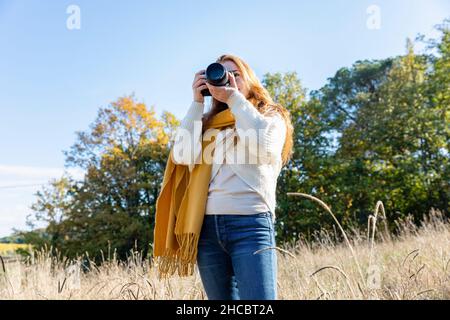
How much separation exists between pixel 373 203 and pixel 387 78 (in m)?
4.53

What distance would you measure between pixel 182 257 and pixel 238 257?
0.26 m

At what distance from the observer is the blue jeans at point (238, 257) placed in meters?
1.27

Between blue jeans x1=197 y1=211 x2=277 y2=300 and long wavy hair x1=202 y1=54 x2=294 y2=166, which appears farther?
long wavy hair x1=202 y1=54 x2=294 y2=166

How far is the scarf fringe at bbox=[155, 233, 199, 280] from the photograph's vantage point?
1.42 metres

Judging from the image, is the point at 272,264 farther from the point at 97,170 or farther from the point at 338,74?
the point at 338,74

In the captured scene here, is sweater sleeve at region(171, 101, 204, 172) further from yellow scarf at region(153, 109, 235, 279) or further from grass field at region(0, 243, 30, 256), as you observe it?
grass field at region(0, 243, 30, 256)

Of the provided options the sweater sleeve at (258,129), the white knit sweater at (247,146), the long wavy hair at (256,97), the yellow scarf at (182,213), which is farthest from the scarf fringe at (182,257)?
the long wavy hair at (256,97)

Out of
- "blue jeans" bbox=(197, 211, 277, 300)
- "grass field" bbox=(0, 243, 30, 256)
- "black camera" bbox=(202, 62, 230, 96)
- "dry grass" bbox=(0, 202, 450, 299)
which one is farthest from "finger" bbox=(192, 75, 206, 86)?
"grass field" bbox=(0, 243, 30, 256)

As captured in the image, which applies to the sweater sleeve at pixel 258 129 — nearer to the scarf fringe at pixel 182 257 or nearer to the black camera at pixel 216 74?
the black camera at pixel 216 74

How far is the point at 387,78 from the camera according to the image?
13867mm

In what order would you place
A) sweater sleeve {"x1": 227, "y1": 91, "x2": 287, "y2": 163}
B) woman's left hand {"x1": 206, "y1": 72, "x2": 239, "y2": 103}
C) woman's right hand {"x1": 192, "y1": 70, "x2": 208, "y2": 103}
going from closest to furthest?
1. sweater sleeve {"x1": 227, "y1": 91, "x2": 287, "y2": 163}
2. woman's left hand {"x1": 206, "y1": 72, "x2": 239, "y2": 103}
3. woman's right hand {"x1": 192, "y1": 70, "x2": 208, "y2": 103}

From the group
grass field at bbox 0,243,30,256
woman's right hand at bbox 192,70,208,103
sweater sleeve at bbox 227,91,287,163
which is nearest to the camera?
sweater sleeve at bbox 227,91,287,163

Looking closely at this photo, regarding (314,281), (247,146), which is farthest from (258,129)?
(314,281)
